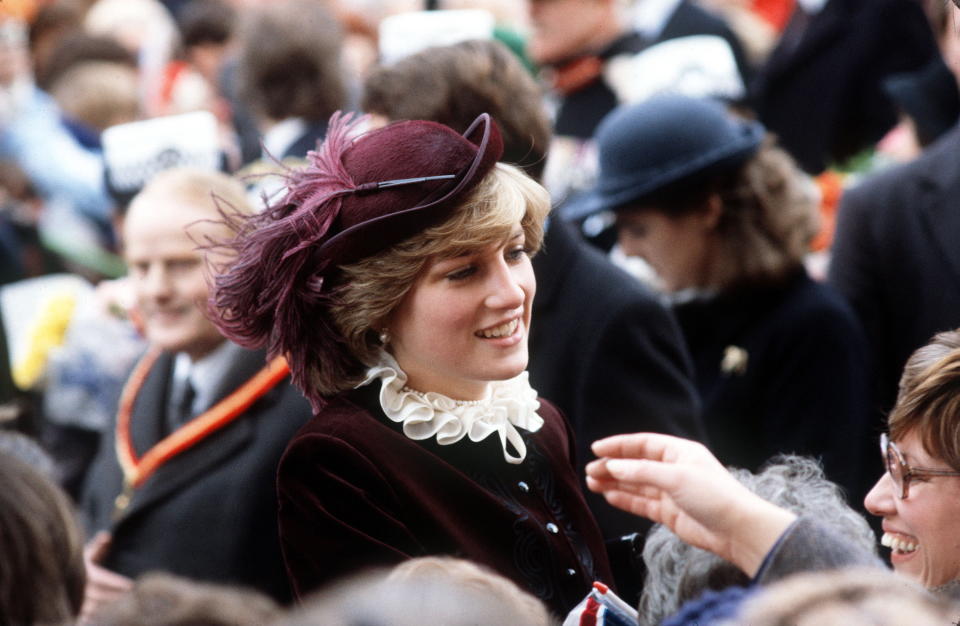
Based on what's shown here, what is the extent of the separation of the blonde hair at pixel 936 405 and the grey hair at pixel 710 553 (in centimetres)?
18

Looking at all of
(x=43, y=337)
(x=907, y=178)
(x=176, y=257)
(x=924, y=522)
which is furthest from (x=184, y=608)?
(x=43, y=337)

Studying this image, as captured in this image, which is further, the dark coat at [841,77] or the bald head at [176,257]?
the dark coat at [841,77]

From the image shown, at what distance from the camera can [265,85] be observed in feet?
18.2

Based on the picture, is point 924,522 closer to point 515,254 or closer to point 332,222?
point 515,254

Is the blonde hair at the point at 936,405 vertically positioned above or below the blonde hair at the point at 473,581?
below

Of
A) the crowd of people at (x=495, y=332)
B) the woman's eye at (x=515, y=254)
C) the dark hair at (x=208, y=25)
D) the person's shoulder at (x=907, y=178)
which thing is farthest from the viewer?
the dark hair at (x=208, y=25)

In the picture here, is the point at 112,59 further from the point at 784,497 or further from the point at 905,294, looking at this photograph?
the point at 784,497

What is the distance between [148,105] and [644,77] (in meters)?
3.78

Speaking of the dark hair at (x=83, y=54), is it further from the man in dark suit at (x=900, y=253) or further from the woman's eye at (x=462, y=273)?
the woman's eye at (x=462, y=273)

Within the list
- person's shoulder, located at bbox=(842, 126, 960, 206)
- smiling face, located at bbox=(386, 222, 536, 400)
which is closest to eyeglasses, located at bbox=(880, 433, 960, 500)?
smiling face, located at bbox=(386, 222, 536, 400)

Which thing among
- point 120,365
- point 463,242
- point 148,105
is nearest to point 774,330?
point 463,242

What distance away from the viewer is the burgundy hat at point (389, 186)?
92.4 inches

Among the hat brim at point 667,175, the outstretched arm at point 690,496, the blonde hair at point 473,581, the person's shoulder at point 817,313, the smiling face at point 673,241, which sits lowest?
the person's shoulder at point 817,313

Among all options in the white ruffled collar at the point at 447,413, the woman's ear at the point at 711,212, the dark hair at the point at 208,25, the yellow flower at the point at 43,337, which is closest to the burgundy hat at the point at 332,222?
the white ruffled collar at the point at 447,413
